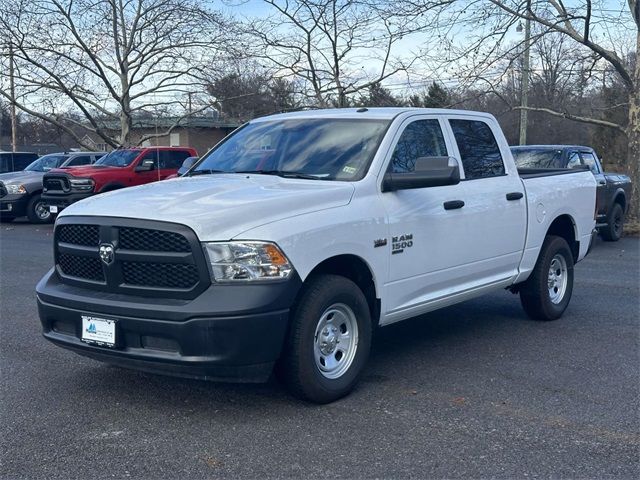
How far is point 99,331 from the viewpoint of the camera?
495cm

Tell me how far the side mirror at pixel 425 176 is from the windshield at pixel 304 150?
0.73ft

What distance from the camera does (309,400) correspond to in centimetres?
511

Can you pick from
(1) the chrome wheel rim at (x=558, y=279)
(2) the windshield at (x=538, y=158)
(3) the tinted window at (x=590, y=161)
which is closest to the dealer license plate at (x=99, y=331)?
(1) the chrome wheel rim at (x=558, y=279)

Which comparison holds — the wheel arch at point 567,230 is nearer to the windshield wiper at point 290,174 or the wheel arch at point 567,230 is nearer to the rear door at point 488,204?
the rear door at point 488,204

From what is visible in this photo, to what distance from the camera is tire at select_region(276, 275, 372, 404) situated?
16.2 feet

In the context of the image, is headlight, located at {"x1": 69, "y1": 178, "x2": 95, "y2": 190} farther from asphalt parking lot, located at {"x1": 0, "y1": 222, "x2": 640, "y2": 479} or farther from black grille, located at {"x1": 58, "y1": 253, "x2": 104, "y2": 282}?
black grille, located at {"x1": 58, "y1": 253, "x2": 104, "y2": 282}

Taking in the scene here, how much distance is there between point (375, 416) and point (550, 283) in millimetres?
3644

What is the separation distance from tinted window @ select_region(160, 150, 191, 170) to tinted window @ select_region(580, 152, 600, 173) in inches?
423

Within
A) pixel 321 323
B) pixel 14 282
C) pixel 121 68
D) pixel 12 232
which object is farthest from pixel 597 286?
pixel 121 68

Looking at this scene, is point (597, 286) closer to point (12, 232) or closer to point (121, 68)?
point (12, 232)

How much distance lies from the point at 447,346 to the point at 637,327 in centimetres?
206

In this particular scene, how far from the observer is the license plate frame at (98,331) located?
4.87 m

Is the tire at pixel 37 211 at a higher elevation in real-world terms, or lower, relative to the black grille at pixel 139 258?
lower

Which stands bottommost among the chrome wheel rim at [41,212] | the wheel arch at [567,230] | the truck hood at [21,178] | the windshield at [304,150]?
the chrome wheel rim at [41,212]
